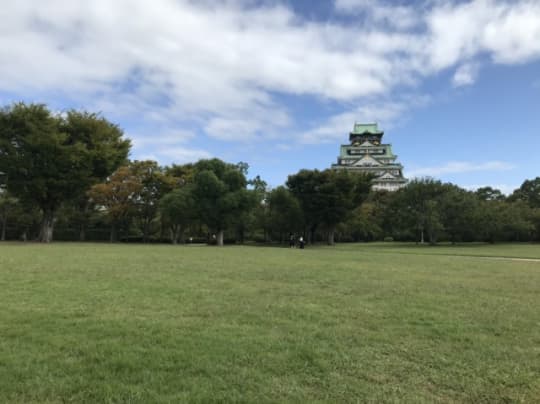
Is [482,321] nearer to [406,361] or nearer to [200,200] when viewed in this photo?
[406,361]

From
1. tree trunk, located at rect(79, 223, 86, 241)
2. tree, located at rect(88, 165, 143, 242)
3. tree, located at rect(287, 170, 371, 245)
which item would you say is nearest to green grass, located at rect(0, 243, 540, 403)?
tree, located at rect(287, 170, 371, 245)

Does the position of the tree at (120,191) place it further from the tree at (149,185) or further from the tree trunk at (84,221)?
the tree trunk at (84,221)

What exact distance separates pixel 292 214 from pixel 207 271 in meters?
28.8

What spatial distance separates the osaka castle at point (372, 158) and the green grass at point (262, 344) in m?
77.0

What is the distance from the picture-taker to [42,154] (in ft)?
102

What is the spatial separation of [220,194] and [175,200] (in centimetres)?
380

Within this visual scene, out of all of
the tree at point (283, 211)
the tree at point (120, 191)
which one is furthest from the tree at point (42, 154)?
the tree at point (283, 211)

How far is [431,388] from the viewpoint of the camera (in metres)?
3.42

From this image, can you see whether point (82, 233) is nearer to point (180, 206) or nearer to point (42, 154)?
point (42, 154)

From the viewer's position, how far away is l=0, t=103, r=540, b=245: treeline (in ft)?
103

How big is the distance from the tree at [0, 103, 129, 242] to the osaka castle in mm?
58121

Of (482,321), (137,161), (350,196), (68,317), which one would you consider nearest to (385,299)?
(482,321)

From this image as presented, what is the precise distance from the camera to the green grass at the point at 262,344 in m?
3.30

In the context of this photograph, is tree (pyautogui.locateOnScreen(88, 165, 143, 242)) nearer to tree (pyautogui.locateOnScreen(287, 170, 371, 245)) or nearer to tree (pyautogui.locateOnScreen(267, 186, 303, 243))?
tree (pyautogui.locateOnScreen(267, 186, 303, 243))
